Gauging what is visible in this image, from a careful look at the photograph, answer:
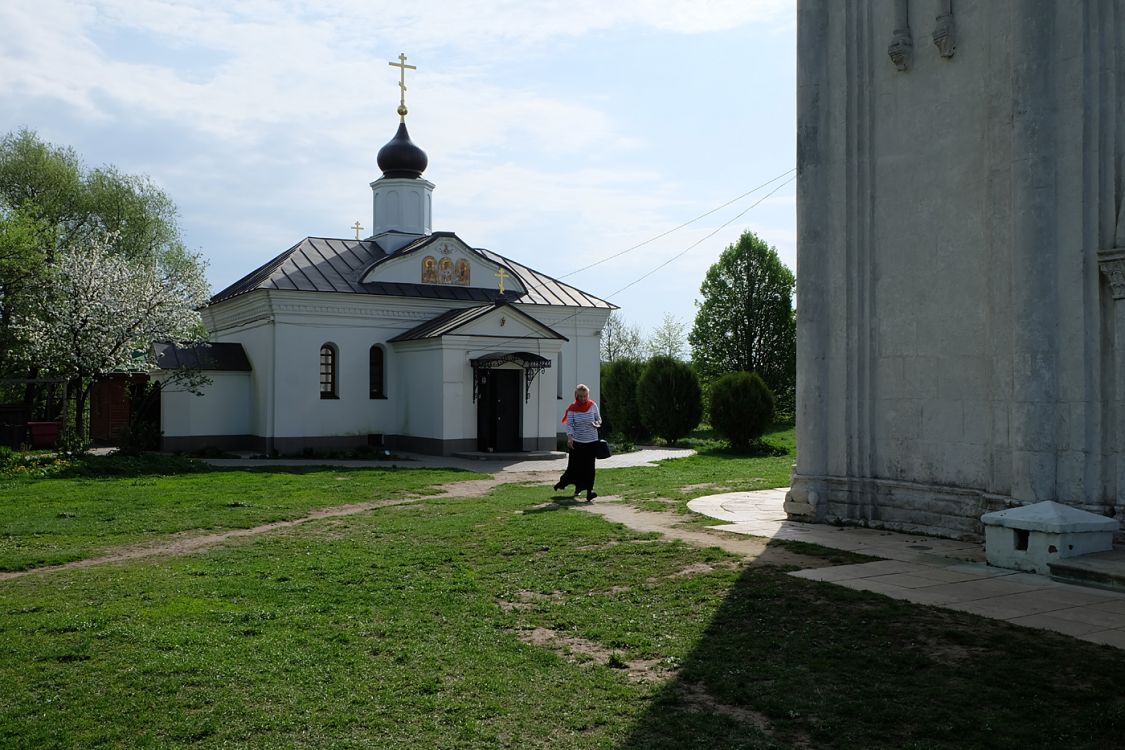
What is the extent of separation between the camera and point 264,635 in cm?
654

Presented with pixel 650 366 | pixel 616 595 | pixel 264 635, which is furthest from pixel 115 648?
pixel 650 366

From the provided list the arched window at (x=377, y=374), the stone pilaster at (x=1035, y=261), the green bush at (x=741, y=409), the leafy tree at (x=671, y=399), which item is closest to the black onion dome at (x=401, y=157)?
the arched window at (x=377, y=374)

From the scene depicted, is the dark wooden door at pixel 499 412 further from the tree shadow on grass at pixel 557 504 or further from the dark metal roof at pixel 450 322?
the tree shadow on grass at pixel 557 504

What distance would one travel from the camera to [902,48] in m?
11.0

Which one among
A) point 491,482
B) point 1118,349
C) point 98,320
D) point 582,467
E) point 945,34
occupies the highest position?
point 945,34

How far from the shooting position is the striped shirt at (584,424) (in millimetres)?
14109

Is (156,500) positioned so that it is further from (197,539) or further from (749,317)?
(749,317)

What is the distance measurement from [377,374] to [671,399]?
33.6 ft

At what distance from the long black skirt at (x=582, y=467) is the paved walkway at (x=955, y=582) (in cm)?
331

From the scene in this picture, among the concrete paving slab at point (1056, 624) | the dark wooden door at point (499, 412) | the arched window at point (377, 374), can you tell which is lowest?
the concrete paving slab at point (1056, 624)

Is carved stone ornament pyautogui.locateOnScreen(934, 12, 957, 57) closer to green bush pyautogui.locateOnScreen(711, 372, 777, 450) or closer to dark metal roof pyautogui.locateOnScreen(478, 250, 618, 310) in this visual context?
green bush pyautogui.locateOnScreen(711, 372, 777, 450)

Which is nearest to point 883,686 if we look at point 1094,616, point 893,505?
point 1094,616

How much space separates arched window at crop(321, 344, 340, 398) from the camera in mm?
28125

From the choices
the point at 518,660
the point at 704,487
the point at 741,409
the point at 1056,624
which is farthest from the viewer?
the point at 741,409
